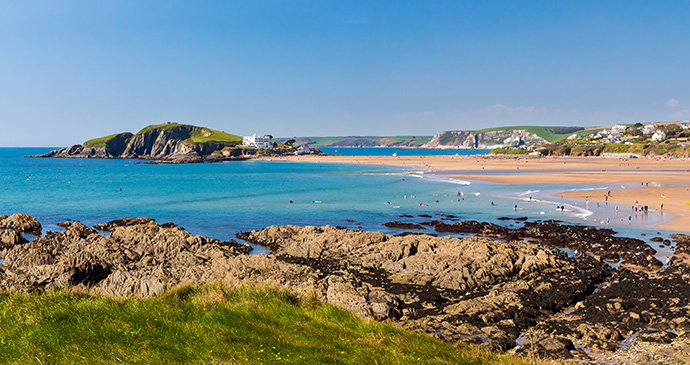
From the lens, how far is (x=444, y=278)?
19406 millimetres

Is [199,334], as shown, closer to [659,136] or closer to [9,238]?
[9,238]

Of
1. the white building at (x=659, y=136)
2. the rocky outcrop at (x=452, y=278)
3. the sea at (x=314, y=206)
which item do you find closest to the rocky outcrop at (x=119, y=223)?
the sea at (x=314, y=206)

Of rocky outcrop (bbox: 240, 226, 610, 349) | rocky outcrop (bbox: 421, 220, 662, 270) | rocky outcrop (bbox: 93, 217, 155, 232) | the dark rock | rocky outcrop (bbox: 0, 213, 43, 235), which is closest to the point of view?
rocky outcrop (bbox: 240, 226, 610, 349)

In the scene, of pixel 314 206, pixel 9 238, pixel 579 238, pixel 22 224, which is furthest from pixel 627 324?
pixel 22 224

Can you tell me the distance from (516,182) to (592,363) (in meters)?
65.4

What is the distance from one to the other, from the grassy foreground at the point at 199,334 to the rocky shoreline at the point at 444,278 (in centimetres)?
221

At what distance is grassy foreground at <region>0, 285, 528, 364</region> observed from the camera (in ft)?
24.6

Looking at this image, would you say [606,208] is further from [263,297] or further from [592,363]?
[263,297]

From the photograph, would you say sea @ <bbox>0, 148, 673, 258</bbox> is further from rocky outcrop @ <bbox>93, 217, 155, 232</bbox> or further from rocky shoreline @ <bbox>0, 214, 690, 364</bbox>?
rocky shoreline @ <bbox>0, 214, 690, 364</bbox>

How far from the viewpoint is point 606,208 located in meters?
43.7

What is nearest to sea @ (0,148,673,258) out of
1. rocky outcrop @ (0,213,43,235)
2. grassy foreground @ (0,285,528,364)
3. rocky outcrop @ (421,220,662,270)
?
rocky outcrop @ (0,213,43,235)

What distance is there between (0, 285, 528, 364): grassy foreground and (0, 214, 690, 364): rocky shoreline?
2.21 metres

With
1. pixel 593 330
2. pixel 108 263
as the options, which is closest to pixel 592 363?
pixel 593 330

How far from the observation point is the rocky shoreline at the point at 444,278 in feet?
44.7
